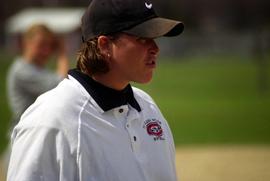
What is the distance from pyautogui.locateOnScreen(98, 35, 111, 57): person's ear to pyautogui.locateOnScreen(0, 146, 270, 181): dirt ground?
598 centimetres

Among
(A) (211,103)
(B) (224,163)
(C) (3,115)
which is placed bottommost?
(A) (211,103)

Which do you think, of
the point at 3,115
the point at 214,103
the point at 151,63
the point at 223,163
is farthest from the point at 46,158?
the point at 214,103

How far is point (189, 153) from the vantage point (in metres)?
10.9

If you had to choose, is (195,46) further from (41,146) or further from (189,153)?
(41,146)

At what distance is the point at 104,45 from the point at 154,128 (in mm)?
458

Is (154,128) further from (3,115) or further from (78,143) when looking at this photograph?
(3,115)

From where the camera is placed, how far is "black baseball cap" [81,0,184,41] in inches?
104

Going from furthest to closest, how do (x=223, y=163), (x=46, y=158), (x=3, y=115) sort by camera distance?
(x=3, y=115) → (x=223, y=163) → (x=46, y=158)

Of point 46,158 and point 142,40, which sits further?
point 142,40

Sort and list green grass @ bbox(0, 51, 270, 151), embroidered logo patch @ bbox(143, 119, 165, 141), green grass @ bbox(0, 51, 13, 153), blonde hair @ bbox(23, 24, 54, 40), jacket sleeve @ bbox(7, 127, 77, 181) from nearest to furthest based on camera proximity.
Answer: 1. jacket sleeve @ bbox(7, 127, 77, 181)
2. embroidered logo patch @ bbox(143, 119, 165, 141)
3. blonde hair @ bbox(23, 24, 54, 40)
4. green grass @ bbox(0, 51, 13, 153)
5. green grass @ bbox(0, 51, 270, 151)

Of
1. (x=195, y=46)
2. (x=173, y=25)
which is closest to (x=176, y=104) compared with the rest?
(x=173, y=25)

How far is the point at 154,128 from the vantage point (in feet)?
9.27

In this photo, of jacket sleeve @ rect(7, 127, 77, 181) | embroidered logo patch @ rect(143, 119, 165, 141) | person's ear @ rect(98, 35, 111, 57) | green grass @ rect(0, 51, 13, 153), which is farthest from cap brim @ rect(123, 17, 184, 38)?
green grass @ rect(0, 51, 13, 153)

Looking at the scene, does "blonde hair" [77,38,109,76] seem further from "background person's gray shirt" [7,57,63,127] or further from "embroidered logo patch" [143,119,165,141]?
"background person's gray shirt" [7,57,63,127]
